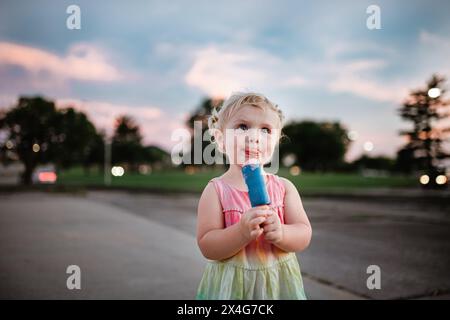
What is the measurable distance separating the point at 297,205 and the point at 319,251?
5380 millimetres

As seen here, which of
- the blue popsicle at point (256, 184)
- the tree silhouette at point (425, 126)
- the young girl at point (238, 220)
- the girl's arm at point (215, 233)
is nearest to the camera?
the blue popsicle at point (256, 184)

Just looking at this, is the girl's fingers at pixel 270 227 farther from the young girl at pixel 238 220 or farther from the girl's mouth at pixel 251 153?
the girl's mouth at pixel 251 153

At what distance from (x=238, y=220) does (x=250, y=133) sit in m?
0.34

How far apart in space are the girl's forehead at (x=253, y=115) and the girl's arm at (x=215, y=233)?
0.29 m

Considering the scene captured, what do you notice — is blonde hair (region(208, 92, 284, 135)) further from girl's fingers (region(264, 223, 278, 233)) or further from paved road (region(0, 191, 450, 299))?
paved road (region(0, 191, 450, 299))

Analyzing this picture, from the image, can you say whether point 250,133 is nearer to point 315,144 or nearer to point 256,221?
point 256,221

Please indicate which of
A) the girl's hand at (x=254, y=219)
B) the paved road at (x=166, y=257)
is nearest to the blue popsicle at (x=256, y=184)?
the girl's hand at (x=254, y=219)

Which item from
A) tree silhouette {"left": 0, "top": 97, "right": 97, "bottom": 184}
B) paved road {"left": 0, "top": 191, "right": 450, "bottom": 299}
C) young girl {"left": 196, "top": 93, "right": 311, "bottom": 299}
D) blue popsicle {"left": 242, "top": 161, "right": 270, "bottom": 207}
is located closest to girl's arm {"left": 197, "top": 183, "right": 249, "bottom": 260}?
young girl {"left": 196, "top": 93, "right": 311, "bottom": 299}

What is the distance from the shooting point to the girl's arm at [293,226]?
1.46 m

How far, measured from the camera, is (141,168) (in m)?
107

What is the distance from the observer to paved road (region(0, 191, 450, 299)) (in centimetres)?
427

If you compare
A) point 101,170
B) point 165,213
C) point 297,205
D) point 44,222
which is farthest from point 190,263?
point 101,170

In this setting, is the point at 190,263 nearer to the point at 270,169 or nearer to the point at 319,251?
the point at 319,251

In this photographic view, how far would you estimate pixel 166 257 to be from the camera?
595cm
